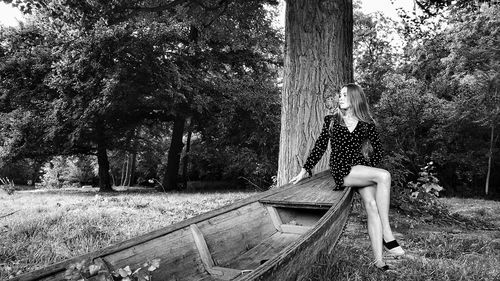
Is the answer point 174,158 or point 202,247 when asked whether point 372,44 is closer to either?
point 174,158

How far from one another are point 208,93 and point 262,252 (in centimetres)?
1218

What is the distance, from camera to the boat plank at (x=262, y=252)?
291cm

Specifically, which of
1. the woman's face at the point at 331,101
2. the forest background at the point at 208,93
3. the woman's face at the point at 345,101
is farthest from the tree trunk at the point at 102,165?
the woman's face at the point at 345,101

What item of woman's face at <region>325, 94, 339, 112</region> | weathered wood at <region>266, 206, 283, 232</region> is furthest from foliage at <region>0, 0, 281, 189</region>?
weathered wood at <region>266, 206, 283, 232</region>

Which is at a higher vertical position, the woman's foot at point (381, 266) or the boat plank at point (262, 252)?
the boat plank at point (262, 252)

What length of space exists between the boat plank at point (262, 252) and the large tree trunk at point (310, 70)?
58.8 inches

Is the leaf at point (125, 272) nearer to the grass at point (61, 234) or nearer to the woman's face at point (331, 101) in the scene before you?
the grass at point (61, 234)

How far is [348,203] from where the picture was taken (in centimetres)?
332

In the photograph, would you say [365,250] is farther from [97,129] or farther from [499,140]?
[499,140]

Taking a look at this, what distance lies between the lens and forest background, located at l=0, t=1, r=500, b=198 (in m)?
11.9

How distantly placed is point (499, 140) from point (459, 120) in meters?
3.69

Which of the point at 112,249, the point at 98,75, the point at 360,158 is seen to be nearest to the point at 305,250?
the point at 112,249

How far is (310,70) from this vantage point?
4.81 meters

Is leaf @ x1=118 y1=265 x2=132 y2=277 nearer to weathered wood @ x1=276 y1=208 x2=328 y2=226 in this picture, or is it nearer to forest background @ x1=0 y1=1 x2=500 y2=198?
weathered wood @ x1=276 y1=208 x2=328 y2=226
